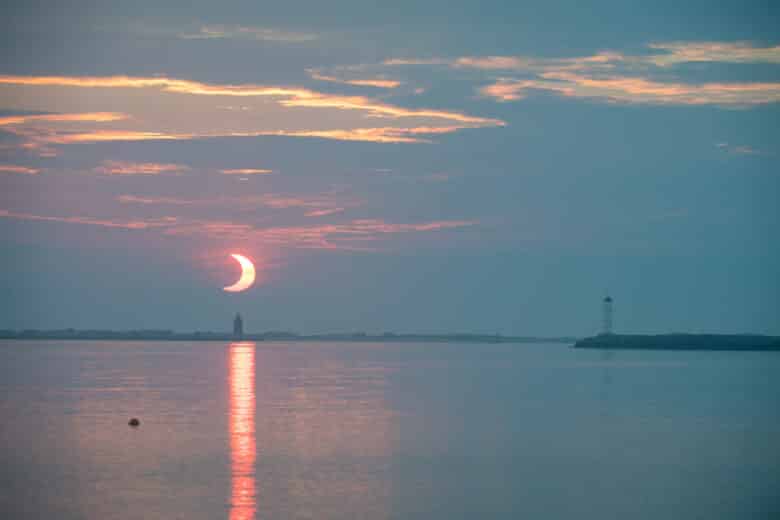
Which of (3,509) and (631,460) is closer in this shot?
(3,509)

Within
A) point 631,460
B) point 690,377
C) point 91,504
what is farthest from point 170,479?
point 690,377

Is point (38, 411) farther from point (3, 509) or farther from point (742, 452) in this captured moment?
point (742, 452)

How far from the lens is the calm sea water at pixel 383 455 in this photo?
2588 cm

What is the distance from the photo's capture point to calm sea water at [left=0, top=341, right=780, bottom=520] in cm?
2588

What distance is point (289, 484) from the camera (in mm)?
28172

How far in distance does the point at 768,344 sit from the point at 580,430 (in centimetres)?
16433

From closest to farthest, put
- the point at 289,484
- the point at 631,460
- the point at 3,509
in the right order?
the point at 3,509 → the point at 289,484 → the point at 631,460

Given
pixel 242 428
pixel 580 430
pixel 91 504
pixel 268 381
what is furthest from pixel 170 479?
pixel 268 381

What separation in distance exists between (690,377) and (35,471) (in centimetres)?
6657

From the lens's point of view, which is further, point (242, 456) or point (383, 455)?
point (383, 455)

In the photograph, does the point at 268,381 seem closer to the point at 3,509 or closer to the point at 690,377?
the point at 690,377

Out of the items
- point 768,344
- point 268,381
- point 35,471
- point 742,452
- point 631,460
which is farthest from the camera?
point 768,344

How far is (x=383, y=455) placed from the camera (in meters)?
33.8

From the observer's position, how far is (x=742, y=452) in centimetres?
3550
